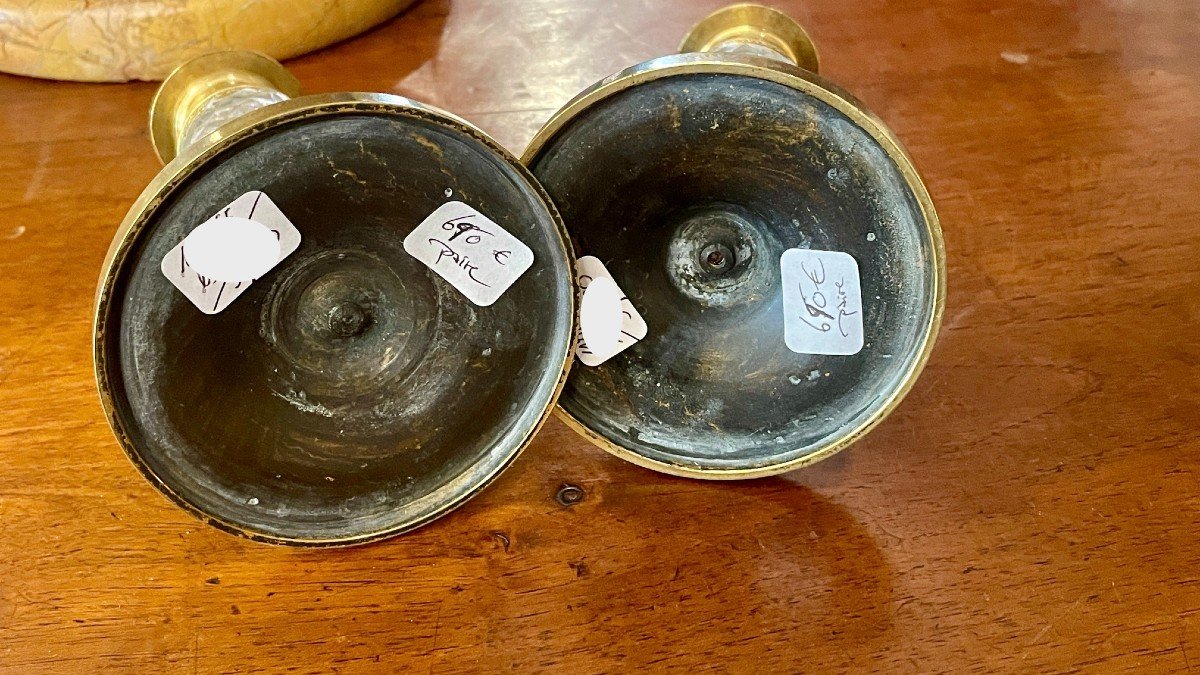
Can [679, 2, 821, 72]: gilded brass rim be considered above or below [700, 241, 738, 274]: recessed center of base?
above

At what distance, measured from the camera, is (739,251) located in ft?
3.48

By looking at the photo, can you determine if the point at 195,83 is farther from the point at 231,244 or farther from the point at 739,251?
the point at 739,251

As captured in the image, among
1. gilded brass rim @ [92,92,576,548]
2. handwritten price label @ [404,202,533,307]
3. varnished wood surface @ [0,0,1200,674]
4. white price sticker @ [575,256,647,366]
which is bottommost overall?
varnished wood surface @ [0,0,1200,674]

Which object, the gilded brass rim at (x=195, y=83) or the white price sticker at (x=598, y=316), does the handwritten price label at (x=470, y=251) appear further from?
the gilded brass rim at (x=195, y=83)

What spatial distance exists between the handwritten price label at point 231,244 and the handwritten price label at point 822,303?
1.72ft

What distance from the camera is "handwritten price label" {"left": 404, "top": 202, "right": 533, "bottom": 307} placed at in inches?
36.8

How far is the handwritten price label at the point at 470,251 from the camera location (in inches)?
36.8

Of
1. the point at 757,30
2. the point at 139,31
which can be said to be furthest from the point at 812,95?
the point at 139,31

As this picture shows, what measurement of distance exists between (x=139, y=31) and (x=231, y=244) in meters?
0.81

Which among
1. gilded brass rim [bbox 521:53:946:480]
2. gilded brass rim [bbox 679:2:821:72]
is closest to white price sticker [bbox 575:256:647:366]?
gilded brass rim [bbox 521:53:946:480]

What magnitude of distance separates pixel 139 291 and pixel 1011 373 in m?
1.07

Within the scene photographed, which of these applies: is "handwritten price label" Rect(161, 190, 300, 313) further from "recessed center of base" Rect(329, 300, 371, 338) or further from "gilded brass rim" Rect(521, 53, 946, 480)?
"gilded brass rim" Rect(521, 53, 946, 480)

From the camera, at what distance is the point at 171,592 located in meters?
1.05

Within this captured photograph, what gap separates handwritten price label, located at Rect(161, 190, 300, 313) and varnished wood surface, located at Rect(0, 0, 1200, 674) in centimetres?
35
